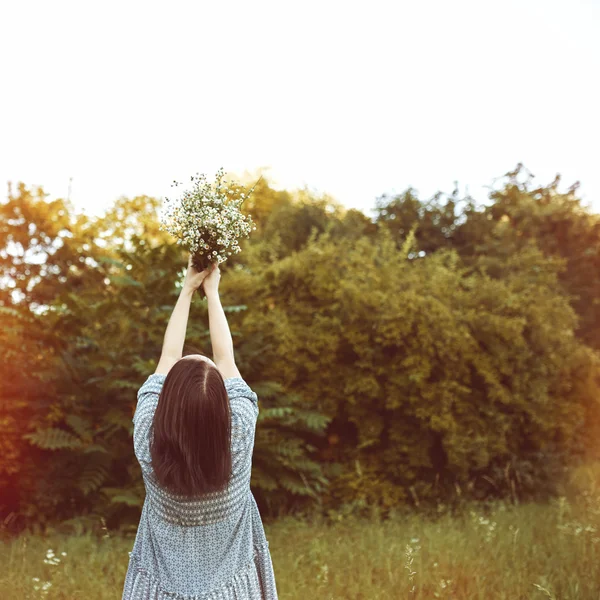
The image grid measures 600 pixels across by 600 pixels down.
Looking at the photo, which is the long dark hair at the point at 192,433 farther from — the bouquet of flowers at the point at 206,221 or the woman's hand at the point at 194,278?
the bouquet of flowers at the point at 206,221

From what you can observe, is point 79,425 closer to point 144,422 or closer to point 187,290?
point 187,290

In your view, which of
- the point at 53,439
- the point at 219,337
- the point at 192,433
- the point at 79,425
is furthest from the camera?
the point at 79,425

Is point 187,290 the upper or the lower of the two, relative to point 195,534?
upper

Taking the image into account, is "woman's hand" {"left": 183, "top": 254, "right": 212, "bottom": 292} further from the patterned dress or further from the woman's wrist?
the patterned dress

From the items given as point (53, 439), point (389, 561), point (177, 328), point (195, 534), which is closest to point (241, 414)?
point (195, 534)

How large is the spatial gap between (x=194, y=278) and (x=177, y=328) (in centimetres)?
31

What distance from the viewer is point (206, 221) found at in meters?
3.08

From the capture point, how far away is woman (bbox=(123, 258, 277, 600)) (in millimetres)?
2232

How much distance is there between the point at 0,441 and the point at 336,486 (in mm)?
3840

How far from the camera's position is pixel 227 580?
2447 millimetres

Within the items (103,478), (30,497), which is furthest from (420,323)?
(30,497)

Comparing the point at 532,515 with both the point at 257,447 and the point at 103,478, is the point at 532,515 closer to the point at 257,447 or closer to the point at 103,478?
the point at 257,447

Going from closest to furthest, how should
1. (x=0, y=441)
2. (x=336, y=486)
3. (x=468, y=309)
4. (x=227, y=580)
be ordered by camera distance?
1. (x=227, y=580)
2. (x=0, y=441)
3. (x=336, y=486)
4. (x=468, y=309)

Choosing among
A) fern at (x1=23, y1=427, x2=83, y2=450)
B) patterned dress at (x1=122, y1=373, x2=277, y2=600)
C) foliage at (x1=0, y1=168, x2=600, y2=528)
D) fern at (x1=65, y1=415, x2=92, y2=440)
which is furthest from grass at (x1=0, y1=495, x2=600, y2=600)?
patterned dress at (x1=122, y1=373, x2=277, y2=600)
